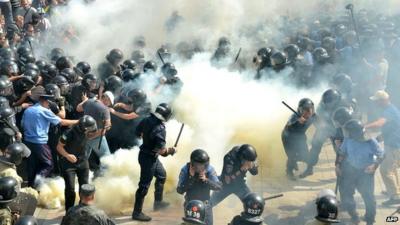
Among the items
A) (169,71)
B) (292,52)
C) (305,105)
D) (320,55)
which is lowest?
(305,105)

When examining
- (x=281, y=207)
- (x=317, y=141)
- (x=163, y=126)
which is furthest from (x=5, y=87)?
(x=317, y=141)

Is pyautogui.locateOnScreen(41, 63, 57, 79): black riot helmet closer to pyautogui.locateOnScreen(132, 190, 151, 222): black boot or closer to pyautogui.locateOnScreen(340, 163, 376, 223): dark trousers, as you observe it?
pyautogui.locateOnScreen(132, 190, 151, 222): black boot

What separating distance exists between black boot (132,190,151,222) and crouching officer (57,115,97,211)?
778 millimetres

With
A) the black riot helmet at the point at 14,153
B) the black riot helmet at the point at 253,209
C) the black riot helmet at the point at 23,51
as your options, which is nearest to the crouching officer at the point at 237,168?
the black riot helmet at the point at 253,209

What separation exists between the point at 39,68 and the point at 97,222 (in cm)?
573

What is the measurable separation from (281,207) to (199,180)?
212 cm

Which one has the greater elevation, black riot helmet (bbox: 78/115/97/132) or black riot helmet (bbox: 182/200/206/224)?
black riot helmet (bbox: 78/115/97/132)

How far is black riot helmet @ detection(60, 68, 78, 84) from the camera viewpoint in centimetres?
955

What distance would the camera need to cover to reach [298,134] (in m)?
8.67

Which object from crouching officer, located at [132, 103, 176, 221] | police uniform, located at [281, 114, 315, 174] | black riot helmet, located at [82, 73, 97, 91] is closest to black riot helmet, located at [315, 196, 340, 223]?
crouching officer, located at [132, 103, 176, 221]

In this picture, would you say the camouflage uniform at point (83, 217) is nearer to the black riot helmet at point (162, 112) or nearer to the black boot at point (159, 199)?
the black riot helmet at point (162, 112)

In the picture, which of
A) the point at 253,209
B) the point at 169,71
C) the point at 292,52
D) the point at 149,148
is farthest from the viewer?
the point at 292,52

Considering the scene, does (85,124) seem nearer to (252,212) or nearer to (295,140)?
(252,212)

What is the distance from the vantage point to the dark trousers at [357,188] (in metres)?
7.04
